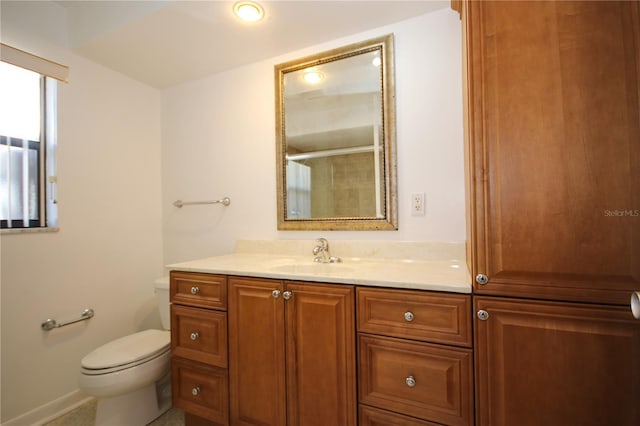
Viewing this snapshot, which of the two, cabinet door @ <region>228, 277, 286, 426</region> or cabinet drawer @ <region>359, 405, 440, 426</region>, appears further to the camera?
cabinet door @ <region>228, 277, 286, 426</region>

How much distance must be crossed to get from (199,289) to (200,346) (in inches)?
10.8

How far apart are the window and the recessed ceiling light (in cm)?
116

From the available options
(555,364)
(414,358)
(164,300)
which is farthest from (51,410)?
(555,364)

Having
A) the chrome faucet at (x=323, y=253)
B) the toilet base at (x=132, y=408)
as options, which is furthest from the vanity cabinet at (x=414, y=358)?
the toilet base at (x=132, y=408)

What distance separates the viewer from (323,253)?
1.57 m

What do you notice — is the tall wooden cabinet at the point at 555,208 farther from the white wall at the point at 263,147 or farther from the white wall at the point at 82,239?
the white wall at the point at 82,239

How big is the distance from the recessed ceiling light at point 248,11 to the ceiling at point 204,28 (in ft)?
0.10

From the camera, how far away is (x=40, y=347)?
157cm

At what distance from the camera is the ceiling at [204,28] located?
1.40m

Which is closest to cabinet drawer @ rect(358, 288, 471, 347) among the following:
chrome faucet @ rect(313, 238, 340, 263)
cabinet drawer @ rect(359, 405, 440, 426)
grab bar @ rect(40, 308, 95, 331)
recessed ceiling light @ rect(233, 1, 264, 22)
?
cabinet drawer @ rect(359, 405, 440, 426)

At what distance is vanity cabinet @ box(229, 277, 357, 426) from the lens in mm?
1055

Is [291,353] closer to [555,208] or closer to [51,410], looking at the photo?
[555,208]

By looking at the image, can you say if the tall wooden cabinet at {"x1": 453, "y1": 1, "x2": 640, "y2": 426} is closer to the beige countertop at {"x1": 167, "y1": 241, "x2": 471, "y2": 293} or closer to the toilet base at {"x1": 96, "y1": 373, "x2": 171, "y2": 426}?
the beige countertop at {"x1": 167, "y1": 241, "x2": 471, "y2": 293}

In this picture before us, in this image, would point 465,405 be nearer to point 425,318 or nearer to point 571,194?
point 425,318
